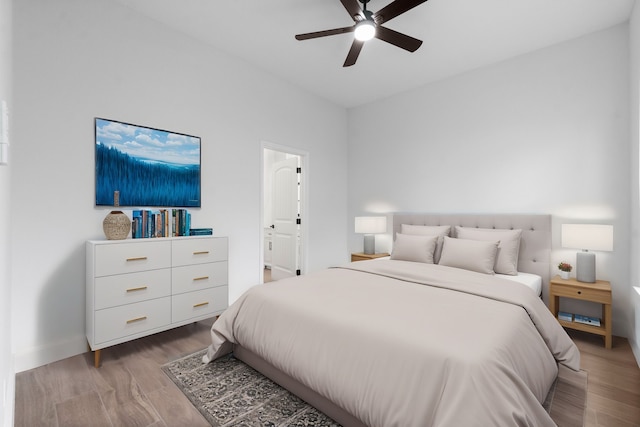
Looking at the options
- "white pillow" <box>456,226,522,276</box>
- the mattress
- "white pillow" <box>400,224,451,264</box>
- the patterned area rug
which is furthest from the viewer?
"white pillow" <box>400,224,451,264</box>

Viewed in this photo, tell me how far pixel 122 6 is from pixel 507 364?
144 inches

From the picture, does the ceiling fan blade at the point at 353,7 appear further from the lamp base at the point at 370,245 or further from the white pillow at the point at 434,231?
the lamp base at the point at 370,245

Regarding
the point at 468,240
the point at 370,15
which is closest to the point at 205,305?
the point at 468,240

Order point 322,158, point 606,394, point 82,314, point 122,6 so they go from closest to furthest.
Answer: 1. point 606,394
2. point 82,314
3. point 122,6
4. point 322,158

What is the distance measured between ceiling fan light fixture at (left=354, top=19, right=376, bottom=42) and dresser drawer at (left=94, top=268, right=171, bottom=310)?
2.40 metres

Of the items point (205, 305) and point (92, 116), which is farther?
point (205, 305)

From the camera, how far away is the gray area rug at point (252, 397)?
1632mm

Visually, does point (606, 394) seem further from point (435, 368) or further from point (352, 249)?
point (352, 249)

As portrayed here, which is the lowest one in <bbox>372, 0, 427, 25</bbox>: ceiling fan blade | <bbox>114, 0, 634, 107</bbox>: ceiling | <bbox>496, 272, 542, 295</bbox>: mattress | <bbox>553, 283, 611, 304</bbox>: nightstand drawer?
<bbox>553, 283, 611, 304</bbox>: nightstand drawer

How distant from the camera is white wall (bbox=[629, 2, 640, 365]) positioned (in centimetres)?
234

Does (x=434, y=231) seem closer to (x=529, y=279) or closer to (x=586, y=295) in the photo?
(x=529, y=279)

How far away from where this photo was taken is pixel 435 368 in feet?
4.06

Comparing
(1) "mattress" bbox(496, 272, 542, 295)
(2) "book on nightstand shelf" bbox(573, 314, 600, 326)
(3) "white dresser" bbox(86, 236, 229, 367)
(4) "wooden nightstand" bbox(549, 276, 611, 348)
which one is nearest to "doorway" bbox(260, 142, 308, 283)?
(3) "white dresser" bbox(86, 236, 229, 367)

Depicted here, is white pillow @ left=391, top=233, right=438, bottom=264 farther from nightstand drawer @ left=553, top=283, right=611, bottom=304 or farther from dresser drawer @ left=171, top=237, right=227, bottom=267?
dresser drawer @ left=171, top=237, right=227, bottom=267
